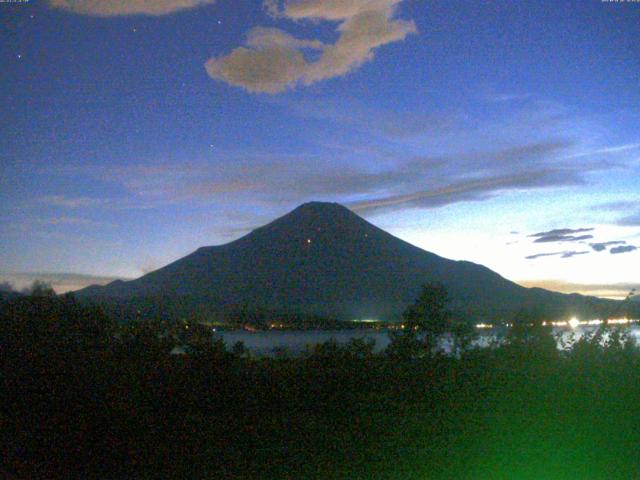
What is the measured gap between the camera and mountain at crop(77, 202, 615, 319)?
123ft

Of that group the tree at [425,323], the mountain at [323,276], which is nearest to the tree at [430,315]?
the tree at [425,323]

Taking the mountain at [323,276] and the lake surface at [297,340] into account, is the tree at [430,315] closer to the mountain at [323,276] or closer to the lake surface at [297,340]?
the lake surface at [297,340]

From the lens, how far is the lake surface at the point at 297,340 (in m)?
14.4

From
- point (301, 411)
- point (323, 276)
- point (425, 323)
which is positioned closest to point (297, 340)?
point (425, 323)

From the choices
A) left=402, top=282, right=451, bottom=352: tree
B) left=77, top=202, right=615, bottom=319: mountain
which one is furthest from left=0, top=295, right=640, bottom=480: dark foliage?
left=77, top=202, right=615, bottom=319: mountain

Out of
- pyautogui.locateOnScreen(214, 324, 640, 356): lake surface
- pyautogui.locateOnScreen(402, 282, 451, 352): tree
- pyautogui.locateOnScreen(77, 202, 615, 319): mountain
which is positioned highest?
pyautogui.locateOnScreen(77, 202, 615, 319): mountain

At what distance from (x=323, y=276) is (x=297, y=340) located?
81.3 ft

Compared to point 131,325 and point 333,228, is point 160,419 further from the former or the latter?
point 333,228

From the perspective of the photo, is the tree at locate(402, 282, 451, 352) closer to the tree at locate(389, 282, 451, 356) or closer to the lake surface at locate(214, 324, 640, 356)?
the tree at locate(389, 282, 451, 356)

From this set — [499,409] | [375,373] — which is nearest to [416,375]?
[375,373]

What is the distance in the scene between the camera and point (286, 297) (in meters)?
40.3

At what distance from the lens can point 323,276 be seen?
43938 millimetres

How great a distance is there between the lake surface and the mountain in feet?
39.0

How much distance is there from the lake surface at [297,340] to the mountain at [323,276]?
11899 mm
